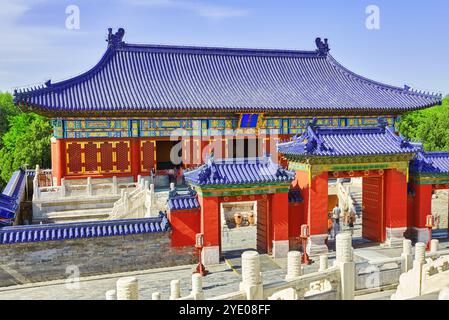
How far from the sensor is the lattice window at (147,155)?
26312 mm

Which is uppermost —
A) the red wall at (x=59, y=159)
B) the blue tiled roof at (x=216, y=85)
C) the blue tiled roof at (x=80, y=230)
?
the blue tiled roof at (x=216, y=85)

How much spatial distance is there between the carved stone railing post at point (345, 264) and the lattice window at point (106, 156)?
1739 cm

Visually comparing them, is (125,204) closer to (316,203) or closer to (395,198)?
(316,203)

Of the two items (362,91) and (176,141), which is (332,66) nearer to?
(362,91)

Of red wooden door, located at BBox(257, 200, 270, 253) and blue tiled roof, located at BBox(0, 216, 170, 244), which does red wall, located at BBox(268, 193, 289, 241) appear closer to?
red wooden door, located at BBox(257, 200, 270, 253)

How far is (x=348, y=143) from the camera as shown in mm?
16812

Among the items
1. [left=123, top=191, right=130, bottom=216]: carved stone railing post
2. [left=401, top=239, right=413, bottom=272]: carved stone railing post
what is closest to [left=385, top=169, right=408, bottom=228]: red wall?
[left=401, top=239, right=413, bottom=272]: carved stone railing post

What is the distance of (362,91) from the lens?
31000 millimetres

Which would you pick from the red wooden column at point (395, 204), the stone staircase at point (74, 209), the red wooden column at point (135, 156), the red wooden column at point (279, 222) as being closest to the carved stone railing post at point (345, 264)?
the red wooden column at point (279, 222)

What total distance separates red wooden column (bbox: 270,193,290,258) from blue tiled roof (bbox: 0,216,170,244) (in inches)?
148

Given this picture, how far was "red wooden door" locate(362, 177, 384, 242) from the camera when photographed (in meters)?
17.4

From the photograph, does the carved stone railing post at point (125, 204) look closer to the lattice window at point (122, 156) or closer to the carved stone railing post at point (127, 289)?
the lattice window at point (122, 156)

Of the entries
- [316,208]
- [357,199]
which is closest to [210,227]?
[316,208]

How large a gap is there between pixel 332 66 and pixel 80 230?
83.1ft
